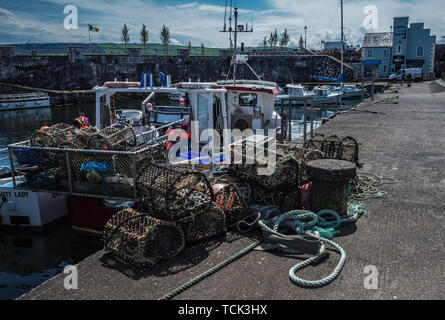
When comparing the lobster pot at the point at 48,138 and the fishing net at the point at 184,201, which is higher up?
the lobster pot at the point at 48,138

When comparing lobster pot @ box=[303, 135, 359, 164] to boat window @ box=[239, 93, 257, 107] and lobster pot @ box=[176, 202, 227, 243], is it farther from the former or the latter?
boat window @ box=[239, 93, 257, 107]

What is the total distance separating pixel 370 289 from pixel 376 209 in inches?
105

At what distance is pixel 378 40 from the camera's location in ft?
209

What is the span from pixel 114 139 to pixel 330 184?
177 inches

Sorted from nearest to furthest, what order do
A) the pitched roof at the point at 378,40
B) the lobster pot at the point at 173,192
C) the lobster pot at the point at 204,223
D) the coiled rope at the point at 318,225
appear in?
the coiled rope at the point at 318,225 → the lobster pot at the point at 173,192 → the lobster pot at the point at 204,223 → the pitched roof at the point at 378,40

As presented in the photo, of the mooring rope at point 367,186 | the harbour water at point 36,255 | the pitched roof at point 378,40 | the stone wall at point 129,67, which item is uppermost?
the pitched roof at point 378,40

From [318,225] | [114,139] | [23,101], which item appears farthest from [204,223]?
[23,101]

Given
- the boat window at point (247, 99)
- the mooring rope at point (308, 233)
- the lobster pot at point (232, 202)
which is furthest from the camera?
the boat window at point (247, 99)

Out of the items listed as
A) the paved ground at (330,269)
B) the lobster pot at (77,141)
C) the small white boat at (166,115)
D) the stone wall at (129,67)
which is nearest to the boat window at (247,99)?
the lobster pot at (77,141)

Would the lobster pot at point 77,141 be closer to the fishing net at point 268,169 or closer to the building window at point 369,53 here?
the fishing net at point 268,169

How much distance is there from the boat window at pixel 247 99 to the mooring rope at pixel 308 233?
7.37 meters

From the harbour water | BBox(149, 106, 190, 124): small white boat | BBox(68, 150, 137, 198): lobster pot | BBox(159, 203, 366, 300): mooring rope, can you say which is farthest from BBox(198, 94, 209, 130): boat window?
BBox(149, 106, 190, 124): small white boat

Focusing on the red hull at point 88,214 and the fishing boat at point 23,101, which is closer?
the red hull at point 88,214

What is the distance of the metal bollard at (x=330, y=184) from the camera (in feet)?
18.4
